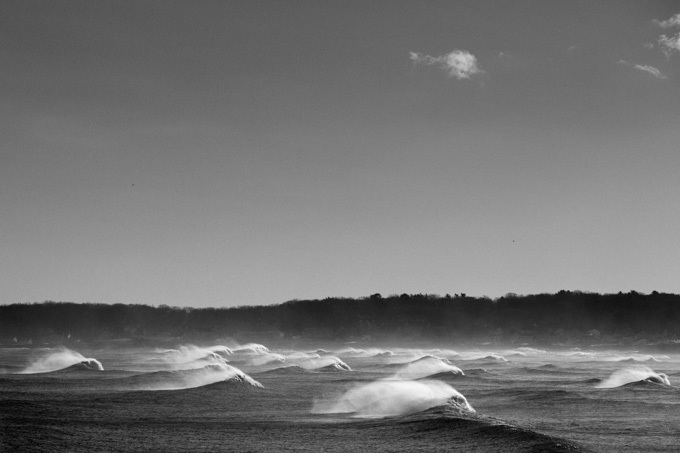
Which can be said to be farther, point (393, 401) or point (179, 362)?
point (179, 362)

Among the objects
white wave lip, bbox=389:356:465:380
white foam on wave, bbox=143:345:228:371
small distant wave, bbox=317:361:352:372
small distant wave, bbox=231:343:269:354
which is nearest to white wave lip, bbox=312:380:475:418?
white wave lip, bbox=389:356:465:380

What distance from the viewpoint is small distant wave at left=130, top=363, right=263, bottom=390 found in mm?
41125

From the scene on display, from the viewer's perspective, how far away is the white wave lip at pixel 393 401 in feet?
96.9

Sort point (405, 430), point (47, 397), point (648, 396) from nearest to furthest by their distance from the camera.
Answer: point (405, 430) < point (47, 397) < point (648, 396)

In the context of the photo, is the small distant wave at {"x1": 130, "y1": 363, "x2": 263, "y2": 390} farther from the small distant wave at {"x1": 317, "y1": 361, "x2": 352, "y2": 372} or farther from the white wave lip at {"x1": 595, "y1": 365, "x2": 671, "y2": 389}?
the white wave lip at {"x1": 595, "y1": 365, "x2": 671, "y2": 389}

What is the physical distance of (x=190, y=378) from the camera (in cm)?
4478

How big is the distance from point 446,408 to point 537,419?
328 centimetres

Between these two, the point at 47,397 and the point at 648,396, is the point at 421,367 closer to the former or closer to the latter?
the point at 648,396

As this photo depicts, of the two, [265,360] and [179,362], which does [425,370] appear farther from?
[265,360]

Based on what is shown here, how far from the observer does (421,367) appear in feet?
192

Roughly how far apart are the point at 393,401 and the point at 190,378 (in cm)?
1722

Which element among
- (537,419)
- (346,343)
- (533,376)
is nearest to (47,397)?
(537,419)

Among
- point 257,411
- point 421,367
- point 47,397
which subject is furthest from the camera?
point 421,367

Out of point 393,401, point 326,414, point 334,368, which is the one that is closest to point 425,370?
point 334,368
